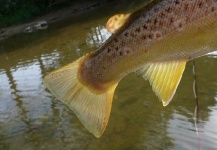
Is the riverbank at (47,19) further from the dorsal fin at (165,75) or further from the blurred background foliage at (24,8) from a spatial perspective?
the dorsal fin at (165,75)

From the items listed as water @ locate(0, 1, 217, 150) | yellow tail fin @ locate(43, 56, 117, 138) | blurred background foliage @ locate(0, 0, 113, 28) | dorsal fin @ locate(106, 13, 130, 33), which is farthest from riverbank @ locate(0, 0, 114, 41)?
dorsal fin @ locate(106, 13, 130, 33)

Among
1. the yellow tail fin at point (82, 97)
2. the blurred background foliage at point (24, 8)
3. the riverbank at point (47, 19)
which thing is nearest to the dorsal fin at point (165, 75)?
the yellow tail fin at point (82, 97)

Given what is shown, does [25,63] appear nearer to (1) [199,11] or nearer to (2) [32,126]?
(2) [32,126]

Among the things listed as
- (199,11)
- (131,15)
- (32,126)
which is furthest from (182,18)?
(32,126)

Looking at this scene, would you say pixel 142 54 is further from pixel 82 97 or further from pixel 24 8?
pixel 24 8

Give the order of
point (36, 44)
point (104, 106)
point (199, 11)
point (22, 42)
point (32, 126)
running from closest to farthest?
point (199, 11) < point (104, 106) < point (32, 126) < point (36, 44) < point (22, 42)

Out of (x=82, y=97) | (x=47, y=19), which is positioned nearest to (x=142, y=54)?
(x=82, y=97)

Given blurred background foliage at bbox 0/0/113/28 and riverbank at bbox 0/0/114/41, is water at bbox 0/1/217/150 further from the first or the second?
blurred background foliage at bbox 0/0/113/28
